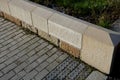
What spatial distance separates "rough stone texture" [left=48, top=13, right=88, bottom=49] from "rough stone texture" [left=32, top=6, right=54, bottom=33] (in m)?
0.13

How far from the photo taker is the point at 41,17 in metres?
4.53

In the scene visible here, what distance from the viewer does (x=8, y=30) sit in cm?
531

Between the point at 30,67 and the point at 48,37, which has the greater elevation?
the point at 48,37

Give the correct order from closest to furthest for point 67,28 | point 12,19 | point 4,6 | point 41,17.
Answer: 1. point 67,28
2. point 41,17
3. point 4,6
4. point 12,19

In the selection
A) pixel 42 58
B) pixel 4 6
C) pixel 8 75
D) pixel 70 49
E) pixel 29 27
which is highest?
pixel 4 6

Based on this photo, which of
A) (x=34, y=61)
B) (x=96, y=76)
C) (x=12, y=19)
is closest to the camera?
(x=96, y=76)

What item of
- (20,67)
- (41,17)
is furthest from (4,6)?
(20,67)

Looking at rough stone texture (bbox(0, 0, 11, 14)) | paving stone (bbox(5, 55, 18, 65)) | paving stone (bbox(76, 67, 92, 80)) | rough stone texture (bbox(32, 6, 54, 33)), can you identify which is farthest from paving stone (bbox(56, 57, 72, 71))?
rough stone texture (bbox(0, 0, 11, 14))

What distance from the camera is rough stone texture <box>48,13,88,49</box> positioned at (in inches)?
158

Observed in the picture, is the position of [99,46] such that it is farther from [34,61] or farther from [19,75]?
[19,75]

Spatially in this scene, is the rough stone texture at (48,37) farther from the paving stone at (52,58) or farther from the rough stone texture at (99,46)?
the rough stone texture at (99,46)

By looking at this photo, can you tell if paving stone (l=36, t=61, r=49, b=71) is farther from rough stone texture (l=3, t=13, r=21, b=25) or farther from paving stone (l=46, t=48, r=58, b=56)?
rough stone texture (l=3, t=13, r=21, b=25)

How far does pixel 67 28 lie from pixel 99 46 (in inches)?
29.7

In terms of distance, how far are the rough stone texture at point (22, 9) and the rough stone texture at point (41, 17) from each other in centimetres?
16
